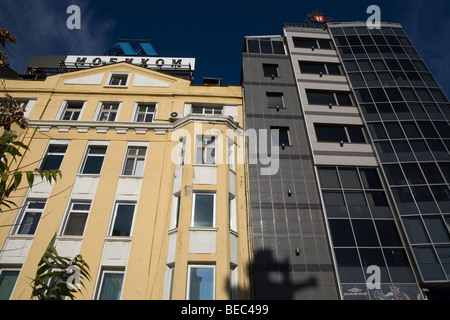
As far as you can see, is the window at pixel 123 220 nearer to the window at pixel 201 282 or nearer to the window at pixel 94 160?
the window at pixel 94 160

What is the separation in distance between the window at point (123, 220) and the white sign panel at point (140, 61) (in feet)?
53.5

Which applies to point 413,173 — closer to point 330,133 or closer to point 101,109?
point 330,133

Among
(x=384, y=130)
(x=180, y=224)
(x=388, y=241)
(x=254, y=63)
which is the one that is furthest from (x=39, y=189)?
(x=384, y=130)

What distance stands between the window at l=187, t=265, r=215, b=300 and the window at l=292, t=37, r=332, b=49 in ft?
61.9

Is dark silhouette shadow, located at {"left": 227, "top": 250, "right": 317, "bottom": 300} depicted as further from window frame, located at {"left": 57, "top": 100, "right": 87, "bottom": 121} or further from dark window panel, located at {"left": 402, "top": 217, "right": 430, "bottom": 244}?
window frame, located at {"left": 57, "top": 100, "right": 87, "bottom": 121}

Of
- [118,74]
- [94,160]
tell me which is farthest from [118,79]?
[94,160]

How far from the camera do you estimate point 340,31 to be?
23.0m

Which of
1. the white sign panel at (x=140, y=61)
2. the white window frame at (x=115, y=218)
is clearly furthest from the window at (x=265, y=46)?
the white window frame at (x=115, y=218)

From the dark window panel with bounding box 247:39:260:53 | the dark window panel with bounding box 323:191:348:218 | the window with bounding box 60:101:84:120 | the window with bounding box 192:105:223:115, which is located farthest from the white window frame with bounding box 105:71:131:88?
the dark window panel with bounding box 323:191:348:218

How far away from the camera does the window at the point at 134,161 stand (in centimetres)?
1477

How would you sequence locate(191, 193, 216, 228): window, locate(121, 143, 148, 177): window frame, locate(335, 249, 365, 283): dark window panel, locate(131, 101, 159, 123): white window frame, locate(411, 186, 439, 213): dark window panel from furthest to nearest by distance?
locate(131, 101, 159, 123): white window frame < locate(121, 143, 148, 177): window frame < locate(411, 186, 439, 213): dark window panel < locate(191, 193, 216, 228): window < locate(335, 249, 365, 283): dark window panel

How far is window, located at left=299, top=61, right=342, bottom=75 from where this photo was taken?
2058cm
